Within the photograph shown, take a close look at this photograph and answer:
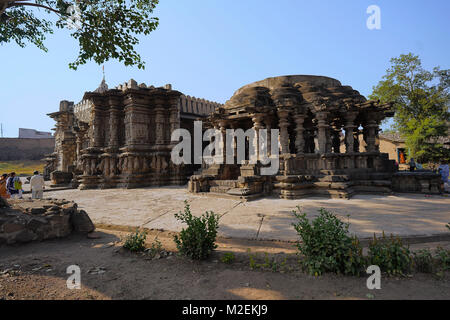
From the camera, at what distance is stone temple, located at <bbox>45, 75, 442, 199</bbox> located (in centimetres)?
894

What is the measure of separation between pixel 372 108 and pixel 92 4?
11.0 m

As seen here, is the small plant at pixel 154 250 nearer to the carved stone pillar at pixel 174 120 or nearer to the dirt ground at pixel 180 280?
the dirt ground at pixel 180 280

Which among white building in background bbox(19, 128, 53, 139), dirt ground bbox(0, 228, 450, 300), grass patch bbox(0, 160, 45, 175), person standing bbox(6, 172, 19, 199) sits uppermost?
white building in background bbox(19, 128, 53, 139)

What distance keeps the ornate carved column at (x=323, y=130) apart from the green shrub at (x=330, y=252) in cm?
754

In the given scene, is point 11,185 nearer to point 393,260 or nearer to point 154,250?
point 154,250

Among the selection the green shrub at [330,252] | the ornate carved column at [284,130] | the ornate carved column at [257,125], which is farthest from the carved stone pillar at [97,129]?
the green shrub at [330,252]

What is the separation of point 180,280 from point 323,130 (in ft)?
29.8

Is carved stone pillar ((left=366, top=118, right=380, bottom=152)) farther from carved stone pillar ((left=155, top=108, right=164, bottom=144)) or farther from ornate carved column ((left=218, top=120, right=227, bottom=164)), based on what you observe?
carved stone pillar ((left=155, top=108, right=164, bottom=144))

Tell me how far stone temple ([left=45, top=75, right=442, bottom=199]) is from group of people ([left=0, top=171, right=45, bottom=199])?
4219 mm

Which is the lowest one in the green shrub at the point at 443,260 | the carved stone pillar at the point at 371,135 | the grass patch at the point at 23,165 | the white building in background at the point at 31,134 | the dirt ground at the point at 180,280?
the dirt ground at the point at 180,280

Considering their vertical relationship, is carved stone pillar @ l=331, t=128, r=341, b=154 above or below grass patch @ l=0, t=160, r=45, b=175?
above

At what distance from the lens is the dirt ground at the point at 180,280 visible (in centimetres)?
243

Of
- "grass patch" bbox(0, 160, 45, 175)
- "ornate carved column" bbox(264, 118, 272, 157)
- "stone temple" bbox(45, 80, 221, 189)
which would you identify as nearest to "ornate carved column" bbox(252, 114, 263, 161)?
"ornate carved column" bbox(264, 118, 272, 157)
